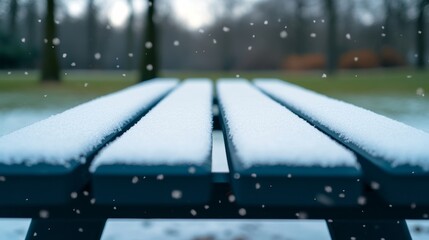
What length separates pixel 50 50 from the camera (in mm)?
11578

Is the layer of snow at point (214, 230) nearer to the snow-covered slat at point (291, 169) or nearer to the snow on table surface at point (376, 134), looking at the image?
the snow on table surface at point (376, 134)

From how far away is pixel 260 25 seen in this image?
3366 cm

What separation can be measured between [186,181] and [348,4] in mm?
25536

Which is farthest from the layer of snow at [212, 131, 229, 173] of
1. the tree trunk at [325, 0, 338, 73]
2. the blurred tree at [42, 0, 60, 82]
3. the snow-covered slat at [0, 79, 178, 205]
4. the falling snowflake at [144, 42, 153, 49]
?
the tree trunk at [325, 0, 338, 73]

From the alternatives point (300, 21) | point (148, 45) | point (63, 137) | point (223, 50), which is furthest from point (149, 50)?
point (223, 50)

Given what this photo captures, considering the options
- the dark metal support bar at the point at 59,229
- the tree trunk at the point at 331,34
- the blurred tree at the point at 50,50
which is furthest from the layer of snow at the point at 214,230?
the tree trunk at the point at 331,34

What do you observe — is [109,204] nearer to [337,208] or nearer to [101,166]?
[101,166]

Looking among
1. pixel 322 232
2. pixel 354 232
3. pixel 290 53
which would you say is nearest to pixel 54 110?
pixel 322 232

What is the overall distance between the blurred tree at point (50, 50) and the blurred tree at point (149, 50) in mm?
1839

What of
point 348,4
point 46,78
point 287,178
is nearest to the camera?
point 287,178

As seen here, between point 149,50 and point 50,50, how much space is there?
2.33 meters

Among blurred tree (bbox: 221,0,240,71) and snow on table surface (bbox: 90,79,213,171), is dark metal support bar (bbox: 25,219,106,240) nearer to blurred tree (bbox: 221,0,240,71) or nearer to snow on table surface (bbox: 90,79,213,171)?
snow on table surface (bbox: 90,79,213,171)

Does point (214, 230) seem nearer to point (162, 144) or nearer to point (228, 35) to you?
point (162, 144)

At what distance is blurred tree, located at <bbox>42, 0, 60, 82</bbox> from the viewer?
429 inches
